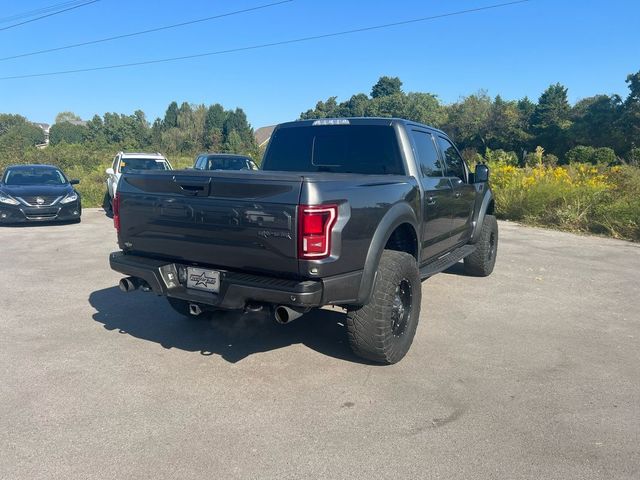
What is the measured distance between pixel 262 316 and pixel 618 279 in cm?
532

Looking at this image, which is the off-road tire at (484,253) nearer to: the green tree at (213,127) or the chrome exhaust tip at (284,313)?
the chrome exhaust tip at (284,313)

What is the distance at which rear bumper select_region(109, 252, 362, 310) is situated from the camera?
3.34 metres

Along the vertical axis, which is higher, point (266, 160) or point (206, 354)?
point (266, 160)

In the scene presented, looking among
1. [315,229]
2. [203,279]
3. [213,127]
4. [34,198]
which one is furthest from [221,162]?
[213,127]

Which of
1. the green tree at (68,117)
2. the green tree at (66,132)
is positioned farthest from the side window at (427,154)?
the green tree at (68,117)

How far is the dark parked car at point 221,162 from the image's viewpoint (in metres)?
13.8

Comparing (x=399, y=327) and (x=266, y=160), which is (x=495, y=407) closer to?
(x=399, y=327)

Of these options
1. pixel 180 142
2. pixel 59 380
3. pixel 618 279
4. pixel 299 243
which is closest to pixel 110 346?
pixel 59 380

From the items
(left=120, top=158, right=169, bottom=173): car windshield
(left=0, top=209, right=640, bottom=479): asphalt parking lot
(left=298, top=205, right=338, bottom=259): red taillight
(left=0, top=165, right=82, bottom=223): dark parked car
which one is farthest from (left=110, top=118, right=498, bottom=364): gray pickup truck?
(left=120, top=158, right=169, bottom=173): car windshield

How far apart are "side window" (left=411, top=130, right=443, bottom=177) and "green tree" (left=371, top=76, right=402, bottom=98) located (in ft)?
329

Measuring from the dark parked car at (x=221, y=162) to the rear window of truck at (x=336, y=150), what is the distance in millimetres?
8290

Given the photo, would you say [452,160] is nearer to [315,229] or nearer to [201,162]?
[315,229]

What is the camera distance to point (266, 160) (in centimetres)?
583

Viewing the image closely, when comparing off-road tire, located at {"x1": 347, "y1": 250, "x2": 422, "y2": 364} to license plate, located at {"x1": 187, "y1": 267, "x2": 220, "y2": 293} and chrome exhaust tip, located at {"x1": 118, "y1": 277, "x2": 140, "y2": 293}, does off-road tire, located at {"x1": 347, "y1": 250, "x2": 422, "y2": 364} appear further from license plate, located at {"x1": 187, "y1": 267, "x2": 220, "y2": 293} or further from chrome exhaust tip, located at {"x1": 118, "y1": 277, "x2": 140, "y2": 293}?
chrome exhaust tip, located at {"x1": 118, "y1": 277, "x2": 140, "y2": 293}
